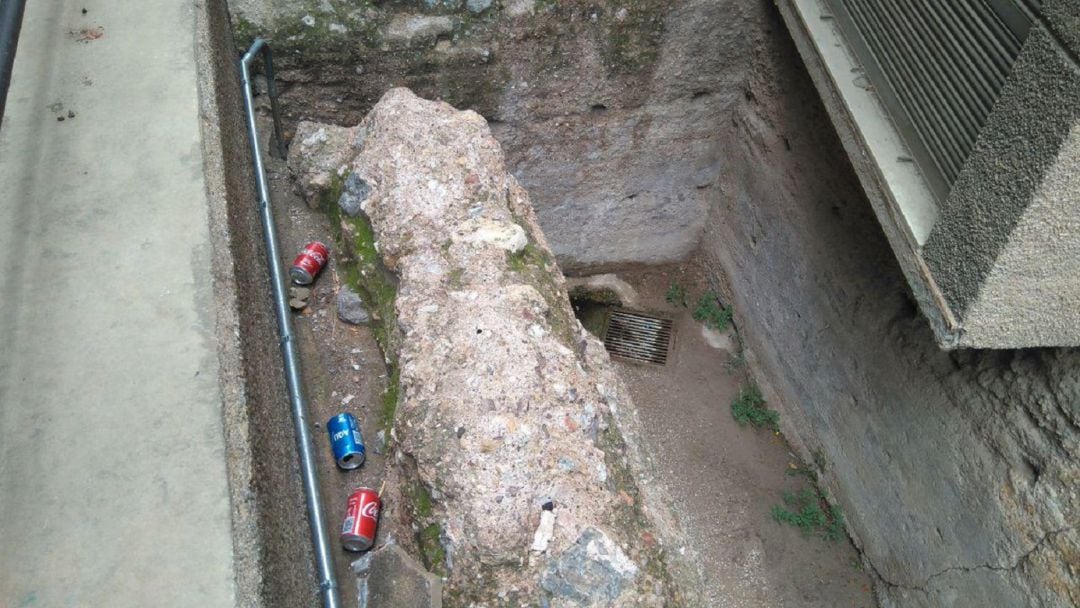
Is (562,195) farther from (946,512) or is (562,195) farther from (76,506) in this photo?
(76,506)

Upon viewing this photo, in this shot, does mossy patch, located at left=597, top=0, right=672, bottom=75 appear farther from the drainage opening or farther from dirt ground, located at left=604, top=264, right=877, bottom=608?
dirt ground, located at left=604, top=264, right=877, bottom=608

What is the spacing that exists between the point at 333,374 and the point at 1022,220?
2.18m

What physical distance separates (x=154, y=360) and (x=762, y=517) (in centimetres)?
355

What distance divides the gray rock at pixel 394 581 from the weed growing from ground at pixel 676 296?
3.83 meters

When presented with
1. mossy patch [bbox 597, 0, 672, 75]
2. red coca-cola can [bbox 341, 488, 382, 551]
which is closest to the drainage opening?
mossy patch [bbox 597, 0, 672, 75]

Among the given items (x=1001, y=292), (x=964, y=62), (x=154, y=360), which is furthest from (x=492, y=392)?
(x=964, y=62)

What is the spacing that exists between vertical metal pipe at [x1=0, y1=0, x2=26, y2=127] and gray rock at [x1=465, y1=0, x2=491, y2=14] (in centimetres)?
221

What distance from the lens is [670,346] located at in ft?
18.2

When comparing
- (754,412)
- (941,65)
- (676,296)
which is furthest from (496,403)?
(676,296)

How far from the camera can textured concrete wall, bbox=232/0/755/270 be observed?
158 inches

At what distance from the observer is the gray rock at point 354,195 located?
305 centimetres

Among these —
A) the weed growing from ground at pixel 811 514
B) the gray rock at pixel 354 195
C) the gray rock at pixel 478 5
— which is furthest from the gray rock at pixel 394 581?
the weed growing from ground at pixel 811 514

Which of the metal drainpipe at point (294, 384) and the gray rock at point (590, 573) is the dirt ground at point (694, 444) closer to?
the metal drainpipe at point (294, 384)

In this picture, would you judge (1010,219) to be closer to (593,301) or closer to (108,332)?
(108,332)
